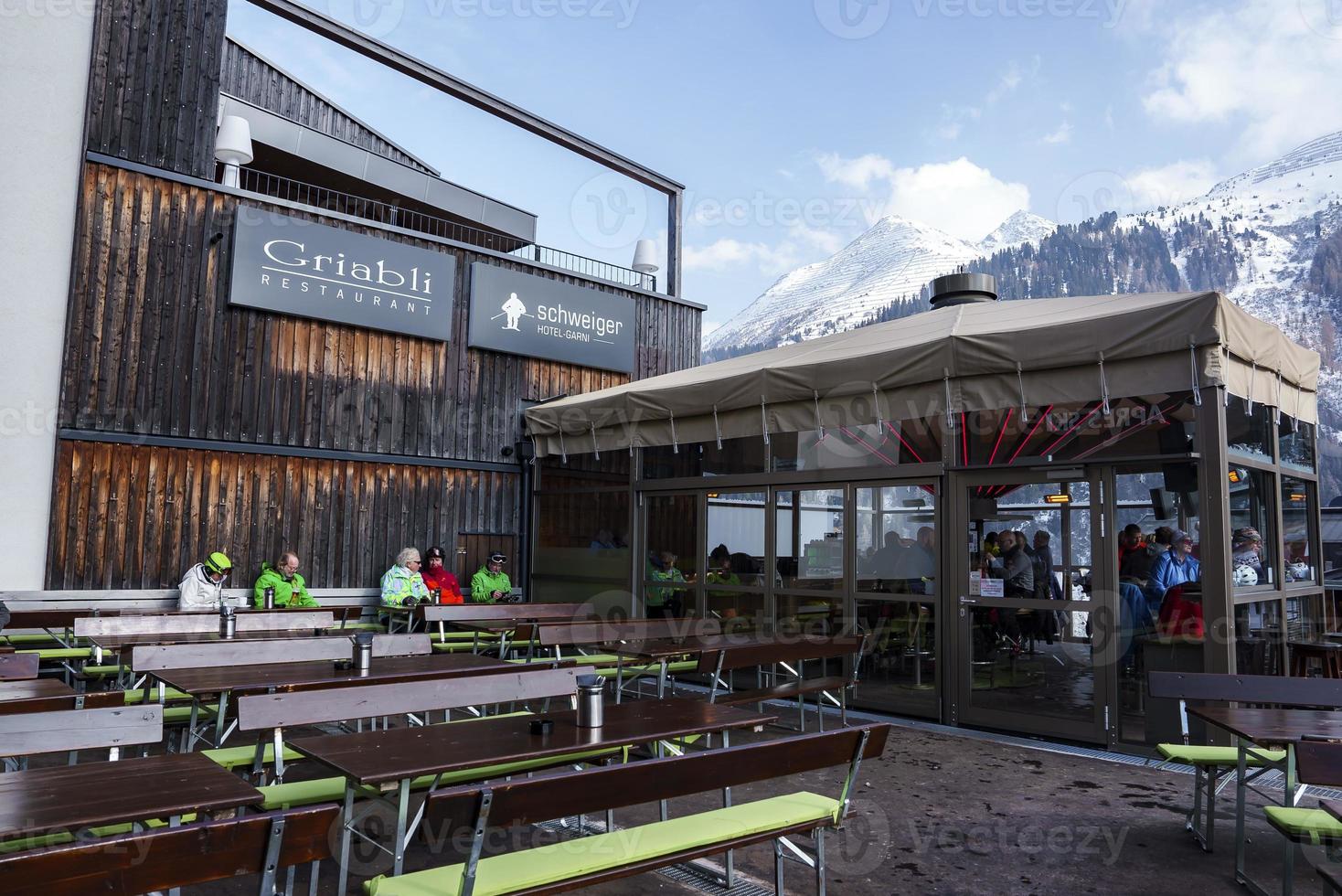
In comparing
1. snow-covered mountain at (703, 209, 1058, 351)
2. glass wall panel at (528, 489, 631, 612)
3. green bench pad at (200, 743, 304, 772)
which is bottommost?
green bench pad at (200, 743, 304, 772)

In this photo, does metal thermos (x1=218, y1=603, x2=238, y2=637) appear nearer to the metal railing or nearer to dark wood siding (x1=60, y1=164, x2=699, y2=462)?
dark wood siding (x1=60, y1=164, x2=699, y2=462)

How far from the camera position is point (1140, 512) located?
6230 mm

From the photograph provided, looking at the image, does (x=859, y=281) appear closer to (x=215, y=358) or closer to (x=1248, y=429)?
(x=215, y=358)

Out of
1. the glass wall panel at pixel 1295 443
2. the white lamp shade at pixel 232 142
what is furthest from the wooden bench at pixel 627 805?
the white lamp shade at pixel 232 142

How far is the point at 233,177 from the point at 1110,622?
9.96 metres

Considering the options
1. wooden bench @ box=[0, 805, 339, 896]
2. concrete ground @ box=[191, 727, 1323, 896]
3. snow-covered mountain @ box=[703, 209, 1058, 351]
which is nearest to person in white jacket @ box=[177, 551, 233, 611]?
concrete ground @ box=[191, 727, 1323, 896]

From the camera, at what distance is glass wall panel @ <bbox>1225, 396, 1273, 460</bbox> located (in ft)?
20.0

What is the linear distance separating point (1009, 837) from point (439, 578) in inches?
288

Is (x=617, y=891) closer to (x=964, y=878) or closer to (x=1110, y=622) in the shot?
(x=964, y=878)

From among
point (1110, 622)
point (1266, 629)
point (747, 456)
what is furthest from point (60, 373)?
point (1266, 629)

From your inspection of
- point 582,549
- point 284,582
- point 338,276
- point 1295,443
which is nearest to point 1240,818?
point 1295,443

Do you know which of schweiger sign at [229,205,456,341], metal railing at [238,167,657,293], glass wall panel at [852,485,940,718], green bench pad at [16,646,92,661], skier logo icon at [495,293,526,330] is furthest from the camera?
metal railing at [238,167,657,293]

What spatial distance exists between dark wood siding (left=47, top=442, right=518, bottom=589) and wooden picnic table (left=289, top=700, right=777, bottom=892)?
6397mm

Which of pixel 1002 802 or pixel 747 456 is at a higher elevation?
pixel 747 456
